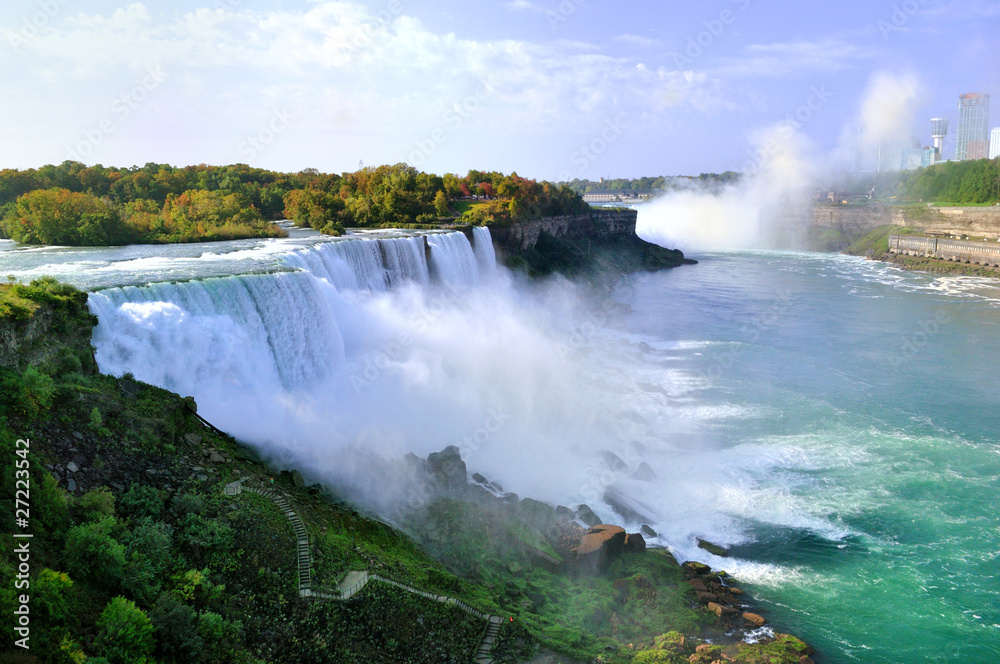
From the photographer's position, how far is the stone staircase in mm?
9734

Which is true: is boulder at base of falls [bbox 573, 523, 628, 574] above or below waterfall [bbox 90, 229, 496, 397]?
below

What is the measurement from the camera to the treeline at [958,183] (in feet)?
300

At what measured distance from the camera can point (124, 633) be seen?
744cm

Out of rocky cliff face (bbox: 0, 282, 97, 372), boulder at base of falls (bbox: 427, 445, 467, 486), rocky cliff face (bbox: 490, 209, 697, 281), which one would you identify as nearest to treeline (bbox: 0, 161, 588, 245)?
rocky cliff face (bbox: 490, 209, 697, 281)

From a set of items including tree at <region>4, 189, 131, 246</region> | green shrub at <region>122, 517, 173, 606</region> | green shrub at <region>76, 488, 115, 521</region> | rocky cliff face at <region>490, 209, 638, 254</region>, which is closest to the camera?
green shrub at <region>122, 517, 173, 606</region>

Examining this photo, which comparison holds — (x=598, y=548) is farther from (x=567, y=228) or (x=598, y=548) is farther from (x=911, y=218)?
(x=911, y=218)

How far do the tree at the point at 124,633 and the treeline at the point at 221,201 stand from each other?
84.2 ft

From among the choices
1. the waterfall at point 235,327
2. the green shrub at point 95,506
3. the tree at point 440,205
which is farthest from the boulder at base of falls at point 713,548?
the tree at point 440,205

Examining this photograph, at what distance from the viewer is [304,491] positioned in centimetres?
1304

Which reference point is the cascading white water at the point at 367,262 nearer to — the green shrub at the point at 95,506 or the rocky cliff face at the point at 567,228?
the green shrub at the point at 95,506

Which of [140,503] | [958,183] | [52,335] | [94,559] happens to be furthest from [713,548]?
[958,183]

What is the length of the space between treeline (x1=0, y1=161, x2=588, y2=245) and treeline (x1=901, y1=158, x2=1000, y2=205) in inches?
2821

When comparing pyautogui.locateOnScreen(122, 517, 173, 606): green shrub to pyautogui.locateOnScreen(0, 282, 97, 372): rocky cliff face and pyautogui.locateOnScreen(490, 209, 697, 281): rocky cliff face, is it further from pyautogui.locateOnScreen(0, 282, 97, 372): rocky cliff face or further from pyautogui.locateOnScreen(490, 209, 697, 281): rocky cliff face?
pyautogui.locateOnScreen(490, 209, 697, 281): rocky cliff face

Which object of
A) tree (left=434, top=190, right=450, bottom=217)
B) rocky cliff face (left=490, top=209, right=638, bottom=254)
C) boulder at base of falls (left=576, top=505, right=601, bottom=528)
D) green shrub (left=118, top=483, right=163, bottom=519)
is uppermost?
tree (left=434, top=190, right=450, bottom=217)
